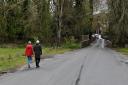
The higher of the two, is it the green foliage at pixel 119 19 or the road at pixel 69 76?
the green foliage at pixel 119 19

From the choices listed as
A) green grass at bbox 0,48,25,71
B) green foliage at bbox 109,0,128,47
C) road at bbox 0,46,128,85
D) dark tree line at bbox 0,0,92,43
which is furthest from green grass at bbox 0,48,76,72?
green foliage at bbox 109,0,128,47

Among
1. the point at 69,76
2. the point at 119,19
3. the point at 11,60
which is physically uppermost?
the point at 119,19

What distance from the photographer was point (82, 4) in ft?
205

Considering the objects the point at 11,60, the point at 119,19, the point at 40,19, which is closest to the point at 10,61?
the point at 11,60

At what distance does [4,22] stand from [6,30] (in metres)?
3.85

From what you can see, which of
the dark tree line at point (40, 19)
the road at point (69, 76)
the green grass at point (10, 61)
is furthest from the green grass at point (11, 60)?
the dark tree line at point (40, 19)

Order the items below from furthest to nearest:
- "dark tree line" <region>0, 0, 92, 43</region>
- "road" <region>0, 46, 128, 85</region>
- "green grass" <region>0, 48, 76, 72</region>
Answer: "dark tree line" <region>0, 0, 92, 43</region> < "green grass" <region>0, 48, 76, 72</region> < "road" <region>0, 46, 128, 85</region>

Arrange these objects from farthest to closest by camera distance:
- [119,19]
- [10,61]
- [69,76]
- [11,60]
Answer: [119,19] < [11,60] < [10,61] < [69,76]

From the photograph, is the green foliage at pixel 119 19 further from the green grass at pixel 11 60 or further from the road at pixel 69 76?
the road at pixel 69 76

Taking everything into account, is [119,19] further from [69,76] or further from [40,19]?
[69,76]

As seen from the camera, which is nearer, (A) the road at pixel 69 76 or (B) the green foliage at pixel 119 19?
(A) the road at pixel 69 76

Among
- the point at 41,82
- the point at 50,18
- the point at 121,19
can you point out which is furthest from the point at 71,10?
the point at 41,82

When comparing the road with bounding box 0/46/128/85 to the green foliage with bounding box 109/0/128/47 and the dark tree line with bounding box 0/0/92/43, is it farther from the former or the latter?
the dark tree line with bounding box 0/0/92/43

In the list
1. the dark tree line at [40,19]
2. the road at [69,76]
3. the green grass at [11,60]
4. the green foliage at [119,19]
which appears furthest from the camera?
the dark tree line at [40,19]
